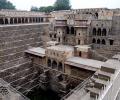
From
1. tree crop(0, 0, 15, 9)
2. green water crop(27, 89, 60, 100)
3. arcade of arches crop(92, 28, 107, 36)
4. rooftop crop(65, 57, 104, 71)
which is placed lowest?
green water crop(27, 89, 60, 100)

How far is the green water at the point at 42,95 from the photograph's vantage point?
21.3 m

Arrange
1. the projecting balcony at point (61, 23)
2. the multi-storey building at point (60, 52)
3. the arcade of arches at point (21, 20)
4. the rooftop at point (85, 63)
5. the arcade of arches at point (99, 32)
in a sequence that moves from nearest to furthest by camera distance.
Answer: the rooftop at point (85, 63) < the multi-storey building at point (60, 52) < the arcade of arches at point (99, 32) < the projecting balcony at point (61, 23) < the arcade of arches at point (21, 20)

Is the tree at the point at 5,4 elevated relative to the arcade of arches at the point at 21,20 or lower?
elevated

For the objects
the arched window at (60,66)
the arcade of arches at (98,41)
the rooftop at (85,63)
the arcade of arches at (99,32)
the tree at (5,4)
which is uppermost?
the tree at (5,4)

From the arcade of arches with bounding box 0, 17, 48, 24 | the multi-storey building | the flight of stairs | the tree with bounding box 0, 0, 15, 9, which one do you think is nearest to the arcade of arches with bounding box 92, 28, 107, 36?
the multi-storey building

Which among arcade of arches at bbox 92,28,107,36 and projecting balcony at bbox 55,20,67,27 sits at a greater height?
projecting balcony at bbox 55,20,67,27

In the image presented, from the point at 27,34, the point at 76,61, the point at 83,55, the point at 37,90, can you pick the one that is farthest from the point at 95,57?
the point at 27,34

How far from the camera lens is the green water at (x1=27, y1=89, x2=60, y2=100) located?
2131cm

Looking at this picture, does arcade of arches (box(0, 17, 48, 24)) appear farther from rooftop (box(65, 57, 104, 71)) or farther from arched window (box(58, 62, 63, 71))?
rooftop (box(65, 57, 104, 71))

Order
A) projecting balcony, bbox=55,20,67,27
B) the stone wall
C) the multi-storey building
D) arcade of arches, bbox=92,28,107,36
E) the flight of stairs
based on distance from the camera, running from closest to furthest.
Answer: the flight of stairs → the multi-storey building → the stone wall → arcade of arches, bbox=92,28,107,36 → projecting balcony, bbox=55,20,67,27

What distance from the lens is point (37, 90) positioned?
2291 cm

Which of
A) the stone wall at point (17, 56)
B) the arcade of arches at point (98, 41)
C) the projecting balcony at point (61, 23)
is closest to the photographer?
the stone wall at point (17, 56)

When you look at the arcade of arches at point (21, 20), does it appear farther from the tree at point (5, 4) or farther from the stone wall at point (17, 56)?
the tree at point (5, 4)

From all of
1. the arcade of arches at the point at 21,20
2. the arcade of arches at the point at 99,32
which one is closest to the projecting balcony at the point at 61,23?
the arcade of arches at the point at 99,32
